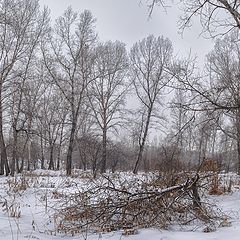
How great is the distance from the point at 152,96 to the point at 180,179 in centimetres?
2524

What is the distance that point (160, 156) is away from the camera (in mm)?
8531

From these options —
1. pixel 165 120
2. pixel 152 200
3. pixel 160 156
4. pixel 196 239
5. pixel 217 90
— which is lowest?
pixel 196 239

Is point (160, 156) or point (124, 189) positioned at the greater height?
point (160, 156)

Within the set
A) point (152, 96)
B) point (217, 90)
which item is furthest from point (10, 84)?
point (217, 90)

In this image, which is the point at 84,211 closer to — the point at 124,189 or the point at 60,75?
the point at 124,189

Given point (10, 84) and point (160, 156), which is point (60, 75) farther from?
point (160, 156)

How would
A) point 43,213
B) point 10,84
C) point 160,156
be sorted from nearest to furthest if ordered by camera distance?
point 43,213, point 160,156, point 10,84

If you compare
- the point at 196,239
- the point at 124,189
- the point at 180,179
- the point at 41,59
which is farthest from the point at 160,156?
the point at 41,59

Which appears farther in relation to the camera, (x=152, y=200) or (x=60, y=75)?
(x=60, y=75)

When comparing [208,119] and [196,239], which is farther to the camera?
[208,119]

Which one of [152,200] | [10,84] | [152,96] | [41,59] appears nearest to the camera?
[152,200]

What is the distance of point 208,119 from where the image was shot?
924 cm

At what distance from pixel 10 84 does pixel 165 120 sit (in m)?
15.2

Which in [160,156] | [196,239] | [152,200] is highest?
[160,156]
